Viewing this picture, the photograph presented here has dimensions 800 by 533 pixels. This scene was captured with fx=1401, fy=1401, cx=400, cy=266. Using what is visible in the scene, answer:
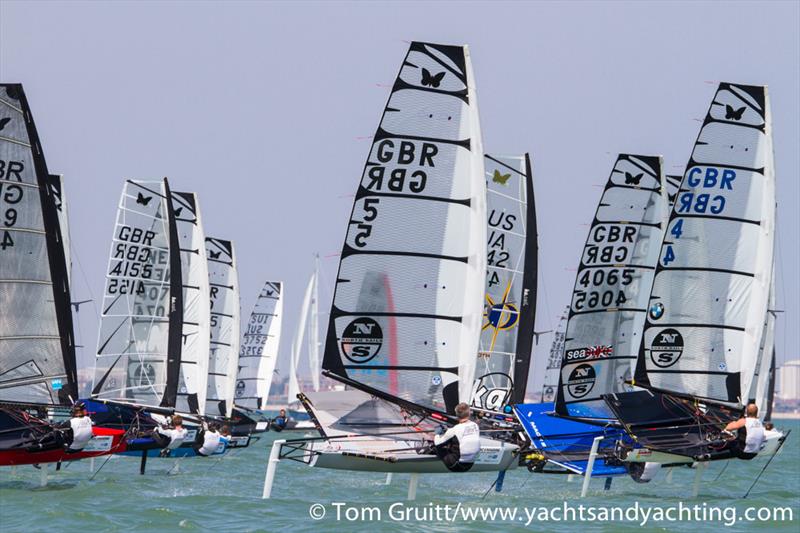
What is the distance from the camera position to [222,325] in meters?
41.4

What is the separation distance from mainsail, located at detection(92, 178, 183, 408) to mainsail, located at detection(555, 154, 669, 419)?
10.1 m

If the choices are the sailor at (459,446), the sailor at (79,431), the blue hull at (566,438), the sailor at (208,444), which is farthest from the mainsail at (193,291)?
the sailor at (459,446)

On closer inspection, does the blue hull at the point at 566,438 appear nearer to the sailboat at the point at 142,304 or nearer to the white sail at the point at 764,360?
the white sail at the point at 764,360

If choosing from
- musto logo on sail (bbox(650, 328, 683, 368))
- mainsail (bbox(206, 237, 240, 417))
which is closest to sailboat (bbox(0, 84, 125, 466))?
musto logo on sail (bbox(650, 328, 683, 368))

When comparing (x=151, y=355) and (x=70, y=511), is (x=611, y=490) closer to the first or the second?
(x=70, y=511)

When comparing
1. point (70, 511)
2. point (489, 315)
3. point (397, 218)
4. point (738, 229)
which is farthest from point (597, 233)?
point (70, 511)

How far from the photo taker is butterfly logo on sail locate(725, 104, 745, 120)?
23281mm

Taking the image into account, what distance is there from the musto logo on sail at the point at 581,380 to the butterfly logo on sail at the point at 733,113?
243 inches

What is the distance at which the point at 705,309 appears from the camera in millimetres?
22969

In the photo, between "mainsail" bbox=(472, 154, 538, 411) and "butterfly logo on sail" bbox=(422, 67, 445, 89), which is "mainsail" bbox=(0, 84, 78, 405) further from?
"mainsail" bbox=(472, 154, 538, 411)

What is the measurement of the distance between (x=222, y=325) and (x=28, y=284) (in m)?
19.7

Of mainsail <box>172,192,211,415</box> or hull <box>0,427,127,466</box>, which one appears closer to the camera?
hull <box>0,427,127,466</box>

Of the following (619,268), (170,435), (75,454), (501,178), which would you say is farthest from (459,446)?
(501,178)

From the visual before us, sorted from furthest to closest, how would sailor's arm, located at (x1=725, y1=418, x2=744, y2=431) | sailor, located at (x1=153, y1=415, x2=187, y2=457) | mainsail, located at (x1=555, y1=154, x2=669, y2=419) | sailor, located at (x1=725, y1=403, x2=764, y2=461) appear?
1. mainsail, located at (x1=555, y1=154, x2=669, y2=419)
2. sailor, located at (x1=153, y1=415, x2=187, y2=457)
3. sailor's arm, located at (x1=725, y1=418, x2=744, y2=431)
4. sailor, located at (x1=725, y1=403, x2=764, y2=461)
